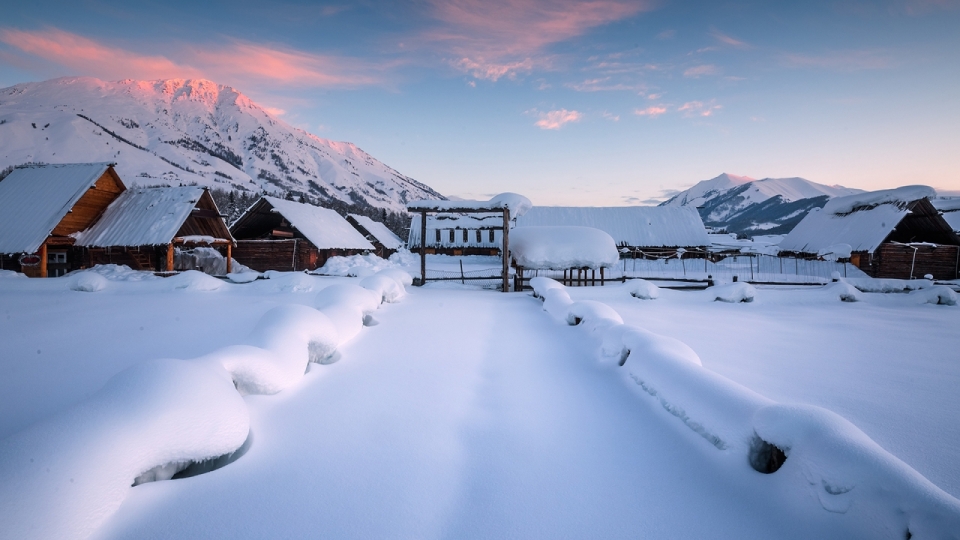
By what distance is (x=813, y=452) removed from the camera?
2580mm

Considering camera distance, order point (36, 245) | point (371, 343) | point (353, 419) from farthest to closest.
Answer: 1. point (36, 245)
2. point (371, 343)
3. point (353, 419)

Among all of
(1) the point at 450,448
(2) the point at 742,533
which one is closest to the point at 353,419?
(1) the point at 450,448

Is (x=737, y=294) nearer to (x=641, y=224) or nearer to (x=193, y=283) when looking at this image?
(x=193, y=283)

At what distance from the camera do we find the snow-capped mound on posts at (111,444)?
6.59 ft

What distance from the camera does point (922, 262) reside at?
26172 millimetres

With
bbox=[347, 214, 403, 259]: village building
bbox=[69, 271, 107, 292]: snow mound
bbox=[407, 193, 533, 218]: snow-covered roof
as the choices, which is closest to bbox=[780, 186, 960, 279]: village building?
bbox=[407, 193, 533, 218]: snow-covered roof

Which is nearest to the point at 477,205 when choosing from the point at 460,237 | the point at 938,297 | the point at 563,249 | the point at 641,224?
the point at 563,249

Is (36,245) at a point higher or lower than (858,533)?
higher

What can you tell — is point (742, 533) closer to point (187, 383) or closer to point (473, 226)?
point (187, 383)

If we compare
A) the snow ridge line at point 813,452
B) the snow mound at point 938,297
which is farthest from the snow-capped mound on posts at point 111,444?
the snow mound at point 938,297

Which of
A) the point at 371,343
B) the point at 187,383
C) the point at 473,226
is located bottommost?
the point at 371,343

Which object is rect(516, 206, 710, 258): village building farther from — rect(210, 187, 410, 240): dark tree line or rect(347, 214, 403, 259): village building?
rect(210, 187, 410, 240): dark tree line

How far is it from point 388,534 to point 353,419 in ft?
5.81

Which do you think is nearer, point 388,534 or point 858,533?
point 858,533
